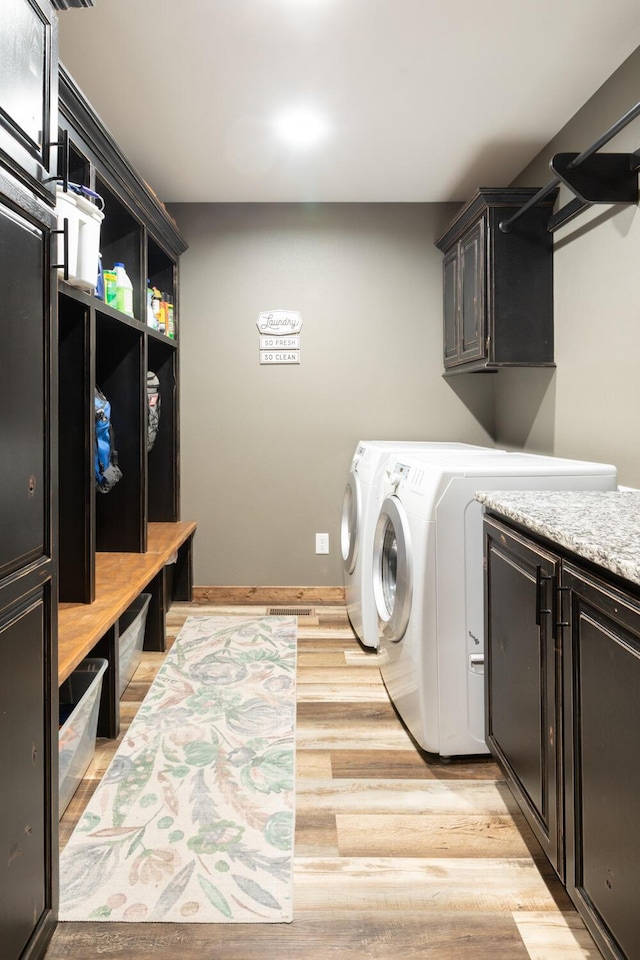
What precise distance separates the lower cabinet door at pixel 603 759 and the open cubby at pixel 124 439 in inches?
85.2

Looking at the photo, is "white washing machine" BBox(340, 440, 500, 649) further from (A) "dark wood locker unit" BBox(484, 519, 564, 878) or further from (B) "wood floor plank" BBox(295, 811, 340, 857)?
(B) "wood floor plank" BBox(295, 811, 340, 857)

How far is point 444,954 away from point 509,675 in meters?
0.63

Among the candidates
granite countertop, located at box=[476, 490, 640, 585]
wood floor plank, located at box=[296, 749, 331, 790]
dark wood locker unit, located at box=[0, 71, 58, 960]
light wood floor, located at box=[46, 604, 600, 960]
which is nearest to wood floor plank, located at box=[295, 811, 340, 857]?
light wood floor, located at box=[46, 604, 600, 960]

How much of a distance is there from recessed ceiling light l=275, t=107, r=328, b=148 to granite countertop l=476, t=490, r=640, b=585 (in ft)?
6.26

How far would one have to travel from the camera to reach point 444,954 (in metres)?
1.30

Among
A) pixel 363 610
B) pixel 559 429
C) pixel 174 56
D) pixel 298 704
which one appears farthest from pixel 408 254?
pixel 298 704

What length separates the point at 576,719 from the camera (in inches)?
47.5

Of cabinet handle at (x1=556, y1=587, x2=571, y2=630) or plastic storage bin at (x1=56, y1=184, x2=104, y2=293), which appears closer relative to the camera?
cabinet handle at (x1=556, y1=587, x2=571, y2=630)

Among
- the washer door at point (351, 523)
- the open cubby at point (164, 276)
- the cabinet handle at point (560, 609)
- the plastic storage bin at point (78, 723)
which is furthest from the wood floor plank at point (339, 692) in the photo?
the open cubby at point (164, 276)

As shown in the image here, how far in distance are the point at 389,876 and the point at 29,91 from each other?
6.32 ft

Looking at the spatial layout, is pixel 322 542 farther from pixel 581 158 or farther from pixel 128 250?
pixel 581 158

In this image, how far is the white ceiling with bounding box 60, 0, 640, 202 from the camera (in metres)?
2.02

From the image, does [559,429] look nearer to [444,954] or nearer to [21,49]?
[444,954]

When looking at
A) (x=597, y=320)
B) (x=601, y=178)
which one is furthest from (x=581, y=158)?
(x=597, y=320)
